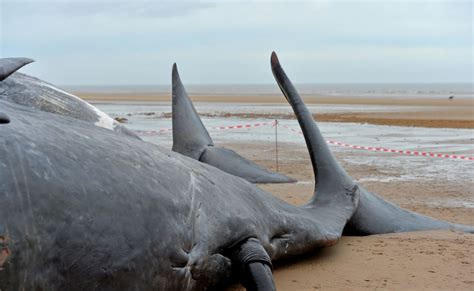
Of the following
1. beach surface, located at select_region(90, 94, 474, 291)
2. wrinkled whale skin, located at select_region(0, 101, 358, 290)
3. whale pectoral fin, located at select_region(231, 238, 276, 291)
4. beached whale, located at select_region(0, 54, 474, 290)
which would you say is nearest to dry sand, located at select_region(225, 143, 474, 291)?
beach surface, located at select_region(90, 94, 474, 291)

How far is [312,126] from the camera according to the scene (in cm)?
567

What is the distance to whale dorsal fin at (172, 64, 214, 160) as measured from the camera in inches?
255

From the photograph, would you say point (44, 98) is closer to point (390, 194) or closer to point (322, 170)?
point (322, 170)

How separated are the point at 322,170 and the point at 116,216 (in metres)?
2.86

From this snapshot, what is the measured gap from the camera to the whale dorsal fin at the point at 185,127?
6.49m

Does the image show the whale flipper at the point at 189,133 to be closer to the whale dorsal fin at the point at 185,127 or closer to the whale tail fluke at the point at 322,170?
the whale dorsal fin at the point at 185,127

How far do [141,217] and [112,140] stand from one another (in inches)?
22.7

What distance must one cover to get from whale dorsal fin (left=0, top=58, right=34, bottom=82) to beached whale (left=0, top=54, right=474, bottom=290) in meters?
0.20

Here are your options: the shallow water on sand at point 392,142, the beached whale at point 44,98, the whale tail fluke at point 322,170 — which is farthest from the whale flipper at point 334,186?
the shallow water on sand at point 392,142

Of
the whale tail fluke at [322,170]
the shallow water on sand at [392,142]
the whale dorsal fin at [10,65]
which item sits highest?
the whale dorsal fin at [10,65]

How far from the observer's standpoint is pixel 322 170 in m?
5.71

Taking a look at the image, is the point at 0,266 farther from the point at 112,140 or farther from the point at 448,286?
the point at 448,286

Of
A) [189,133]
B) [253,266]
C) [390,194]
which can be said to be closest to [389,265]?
[253,266]

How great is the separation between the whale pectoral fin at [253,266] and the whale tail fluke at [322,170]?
1577mm
